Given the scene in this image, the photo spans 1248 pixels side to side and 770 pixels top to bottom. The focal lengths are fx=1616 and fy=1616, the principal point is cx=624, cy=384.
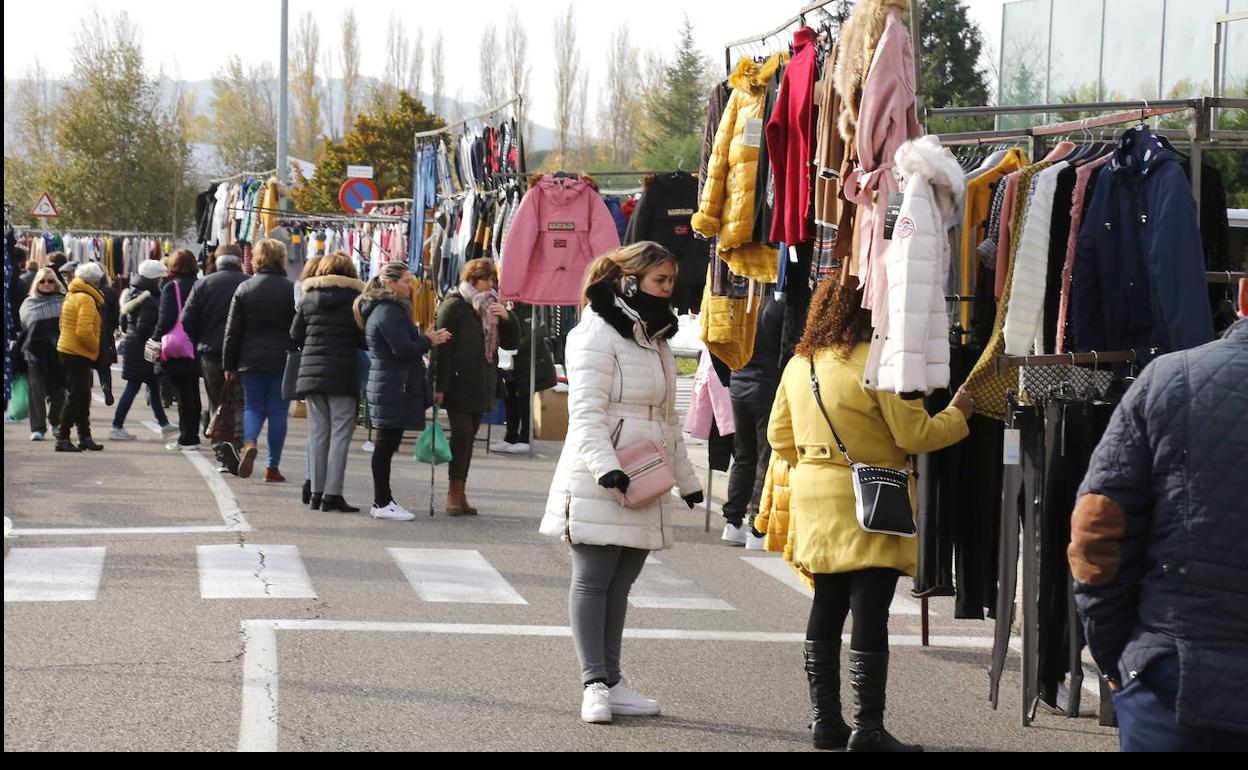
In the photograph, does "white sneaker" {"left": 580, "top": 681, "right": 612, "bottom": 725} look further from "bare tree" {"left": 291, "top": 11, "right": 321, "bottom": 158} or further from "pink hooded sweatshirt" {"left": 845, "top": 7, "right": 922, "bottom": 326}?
"bare tree" {"left": 291, "top": 11, "right": 321, "bottom": 158}

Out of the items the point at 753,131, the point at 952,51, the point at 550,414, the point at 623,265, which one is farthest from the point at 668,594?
the point at 952,51

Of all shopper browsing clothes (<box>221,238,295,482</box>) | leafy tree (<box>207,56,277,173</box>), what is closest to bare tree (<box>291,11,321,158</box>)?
leafy tree (<box>207,56,277,173</box>)

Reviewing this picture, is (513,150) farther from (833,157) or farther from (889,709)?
(889,709)

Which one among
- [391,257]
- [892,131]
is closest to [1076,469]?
[892,131]

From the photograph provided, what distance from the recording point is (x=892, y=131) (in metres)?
6.54

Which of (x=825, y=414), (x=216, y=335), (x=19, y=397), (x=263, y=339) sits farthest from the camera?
(x=19, y=397)

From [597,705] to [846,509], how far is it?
1.31 meters

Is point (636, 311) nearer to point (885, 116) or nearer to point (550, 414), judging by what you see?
point (885, 116)

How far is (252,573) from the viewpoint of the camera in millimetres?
9344

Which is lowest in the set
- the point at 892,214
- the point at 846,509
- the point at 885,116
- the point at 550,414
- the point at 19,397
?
the point at 550,414

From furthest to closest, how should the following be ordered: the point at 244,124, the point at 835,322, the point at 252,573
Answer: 1. the point at 244,124
2. the point at 252,573
3. the point at 835,322

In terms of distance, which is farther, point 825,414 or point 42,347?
point 42,347

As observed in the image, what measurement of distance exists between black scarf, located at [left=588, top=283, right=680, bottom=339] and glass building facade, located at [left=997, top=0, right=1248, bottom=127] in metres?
27.0

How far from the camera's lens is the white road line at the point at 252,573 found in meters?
8.77
